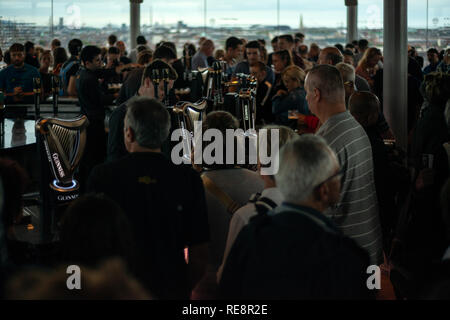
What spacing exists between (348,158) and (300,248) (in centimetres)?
120

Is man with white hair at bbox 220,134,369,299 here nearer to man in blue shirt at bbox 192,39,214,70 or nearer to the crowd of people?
the crowd of people

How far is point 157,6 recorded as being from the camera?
14211 millimetres

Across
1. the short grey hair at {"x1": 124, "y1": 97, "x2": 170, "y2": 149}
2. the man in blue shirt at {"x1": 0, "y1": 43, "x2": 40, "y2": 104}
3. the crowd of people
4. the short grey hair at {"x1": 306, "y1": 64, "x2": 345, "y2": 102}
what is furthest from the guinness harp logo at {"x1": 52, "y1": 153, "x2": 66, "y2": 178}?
the man in blue shirt at {"x1": 0, "y1": 43, "x2": 40, "y2": 104}

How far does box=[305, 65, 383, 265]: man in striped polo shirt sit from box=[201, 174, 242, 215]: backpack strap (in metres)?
0.44

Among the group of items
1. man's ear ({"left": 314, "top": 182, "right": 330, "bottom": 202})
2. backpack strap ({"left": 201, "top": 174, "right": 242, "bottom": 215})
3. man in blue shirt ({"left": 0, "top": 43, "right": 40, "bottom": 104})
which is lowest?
backpack strap ({"left": 201, "top": 174, "right": 242, "bottom": 215})

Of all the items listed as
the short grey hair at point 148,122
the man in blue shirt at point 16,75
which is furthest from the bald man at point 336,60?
the short grey hair at point 148,122

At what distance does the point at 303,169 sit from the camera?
1.73 meters

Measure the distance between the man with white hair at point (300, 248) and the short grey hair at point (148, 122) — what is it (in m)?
0.54

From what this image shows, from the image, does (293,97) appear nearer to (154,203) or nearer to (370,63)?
(370,63)

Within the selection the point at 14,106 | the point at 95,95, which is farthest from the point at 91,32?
the point at 95,95

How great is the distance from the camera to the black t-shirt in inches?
81.4

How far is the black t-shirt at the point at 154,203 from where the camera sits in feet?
6.79
